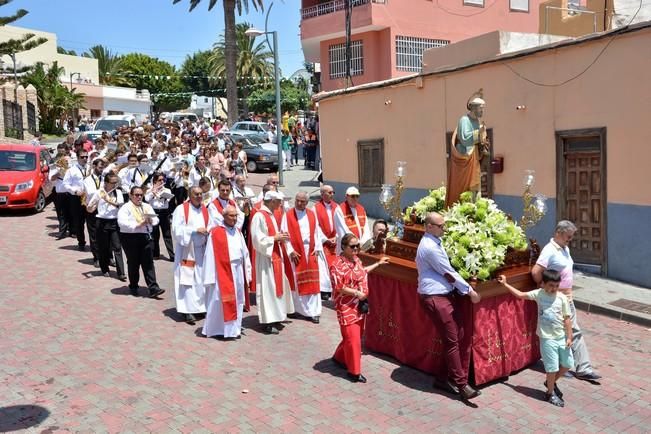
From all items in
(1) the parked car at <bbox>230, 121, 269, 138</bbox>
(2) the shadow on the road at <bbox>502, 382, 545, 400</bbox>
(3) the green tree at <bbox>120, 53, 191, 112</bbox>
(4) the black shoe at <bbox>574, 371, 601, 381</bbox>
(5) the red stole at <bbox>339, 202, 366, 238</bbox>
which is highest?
(3) the green tree at <bbox>120, 53, 191, 112</bbox>

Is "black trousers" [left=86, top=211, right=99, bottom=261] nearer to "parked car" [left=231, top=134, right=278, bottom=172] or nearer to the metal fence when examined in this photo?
"parked car" [left=231, top=134, right=278, bottom=172]

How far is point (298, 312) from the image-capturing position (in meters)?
9.45

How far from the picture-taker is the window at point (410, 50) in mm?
28219

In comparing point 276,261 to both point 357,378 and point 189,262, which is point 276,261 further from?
point 357,378

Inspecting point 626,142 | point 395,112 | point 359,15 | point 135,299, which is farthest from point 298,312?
point 359,15

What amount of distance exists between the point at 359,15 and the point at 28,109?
2175 cm

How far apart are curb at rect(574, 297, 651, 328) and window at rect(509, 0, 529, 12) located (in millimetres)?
22352

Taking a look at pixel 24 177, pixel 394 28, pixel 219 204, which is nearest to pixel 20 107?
pixel 394 28

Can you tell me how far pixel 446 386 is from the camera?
6.70m

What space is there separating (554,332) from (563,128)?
6.51 meters

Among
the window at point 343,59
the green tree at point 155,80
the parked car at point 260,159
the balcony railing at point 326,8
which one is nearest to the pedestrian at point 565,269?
the parked car at point 260,159

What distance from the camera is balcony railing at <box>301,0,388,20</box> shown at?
27.9 m

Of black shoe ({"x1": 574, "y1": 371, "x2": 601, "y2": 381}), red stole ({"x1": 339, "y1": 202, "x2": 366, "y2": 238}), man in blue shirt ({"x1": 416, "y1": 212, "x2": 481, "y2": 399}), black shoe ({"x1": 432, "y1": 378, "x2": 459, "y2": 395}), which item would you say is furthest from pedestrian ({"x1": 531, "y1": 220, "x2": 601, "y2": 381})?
red stole ({"x1": 339, "y1": 202, "x2": 366, "y2": 238})

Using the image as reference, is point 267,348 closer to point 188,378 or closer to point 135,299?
point 188,378
